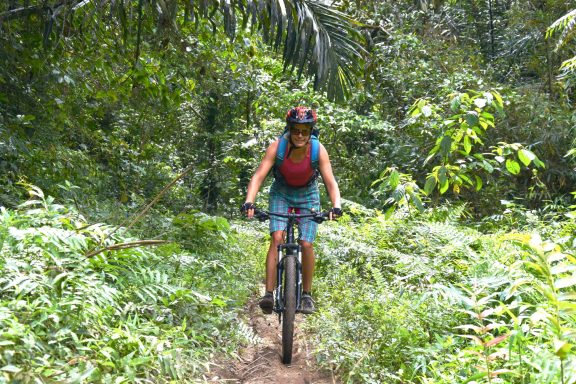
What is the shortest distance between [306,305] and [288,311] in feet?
1.13

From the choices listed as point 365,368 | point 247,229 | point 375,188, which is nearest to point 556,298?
point 365,368

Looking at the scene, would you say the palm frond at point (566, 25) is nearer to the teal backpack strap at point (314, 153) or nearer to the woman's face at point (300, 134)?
the teal backpack strap at point (314, 153)

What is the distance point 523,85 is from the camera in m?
13.8

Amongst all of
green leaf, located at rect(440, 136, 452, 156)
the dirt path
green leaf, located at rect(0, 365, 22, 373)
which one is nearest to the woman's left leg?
the dirt path

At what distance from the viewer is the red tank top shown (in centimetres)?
570

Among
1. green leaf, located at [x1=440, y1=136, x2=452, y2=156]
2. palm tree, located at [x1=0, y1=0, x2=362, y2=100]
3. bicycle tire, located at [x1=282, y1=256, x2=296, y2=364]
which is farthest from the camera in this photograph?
green leaf, located at [x1=440, y1=136, x2=452, y2=156]

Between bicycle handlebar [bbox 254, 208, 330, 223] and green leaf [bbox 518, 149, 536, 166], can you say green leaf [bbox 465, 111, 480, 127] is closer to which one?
green leaf [bbox 518, 149, 536, 166]

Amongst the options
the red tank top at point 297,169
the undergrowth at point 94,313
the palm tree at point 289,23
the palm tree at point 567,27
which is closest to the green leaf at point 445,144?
the palm tree at point 289,23

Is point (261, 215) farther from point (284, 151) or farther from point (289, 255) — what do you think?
point (284, 151)

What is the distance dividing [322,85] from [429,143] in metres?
6.43

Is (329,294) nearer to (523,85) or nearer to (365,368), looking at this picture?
(365,368)

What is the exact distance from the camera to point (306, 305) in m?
5.57

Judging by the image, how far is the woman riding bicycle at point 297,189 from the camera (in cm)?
550

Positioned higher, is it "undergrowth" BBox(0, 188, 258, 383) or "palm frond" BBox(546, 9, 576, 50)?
"palm frond" BBox(546, 9, 576, 50)
